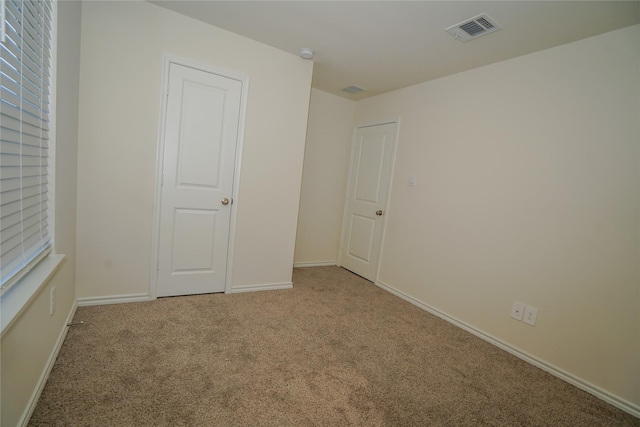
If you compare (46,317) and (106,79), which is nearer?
(46,317)

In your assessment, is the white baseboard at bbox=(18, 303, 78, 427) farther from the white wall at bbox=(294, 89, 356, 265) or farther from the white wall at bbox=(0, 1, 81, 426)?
the white wall at bbox=(294, 89, 356, 265)

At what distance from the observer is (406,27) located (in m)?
2.21

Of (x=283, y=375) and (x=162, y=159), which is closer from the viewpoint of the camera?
(x=283, y=375)

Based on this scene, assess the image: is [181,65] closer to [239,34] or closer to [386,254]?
[239,34]

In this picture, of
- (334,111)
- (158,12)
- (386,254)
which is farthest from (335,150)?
(158,12)

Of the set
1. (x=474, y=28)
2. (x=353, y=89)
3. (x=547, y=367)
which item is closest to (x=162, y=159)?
(x=353, y=89)

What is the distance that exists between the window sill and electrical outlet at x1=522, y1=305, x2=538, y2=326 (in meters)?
3.04

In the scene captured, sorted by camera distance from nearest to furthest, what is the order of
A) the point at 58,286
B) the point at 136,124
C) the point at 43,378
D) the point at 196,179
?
1. the point at 43,378
2. the point at 58,286
3. the point at 136,124
4. the point at 196,179

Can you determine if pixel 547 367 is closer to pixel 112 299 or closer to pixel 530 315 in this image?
pixel 530 315

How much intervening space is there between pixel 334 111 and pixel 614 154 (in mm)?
2963

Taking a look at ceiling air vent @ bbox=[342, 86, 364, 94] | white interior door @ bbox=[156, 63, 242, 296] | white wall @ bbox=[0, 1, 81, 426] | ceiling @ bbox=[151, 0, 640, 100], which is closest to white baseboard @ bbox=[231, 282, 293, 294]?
white interior door @ bbox=[156, 63, 242, 296]

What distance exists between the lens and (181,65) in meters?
2.49

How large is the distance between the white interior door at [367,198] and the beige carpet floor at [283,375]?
1.31 metres

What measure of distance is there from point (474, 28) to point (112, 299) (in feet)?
11.6
